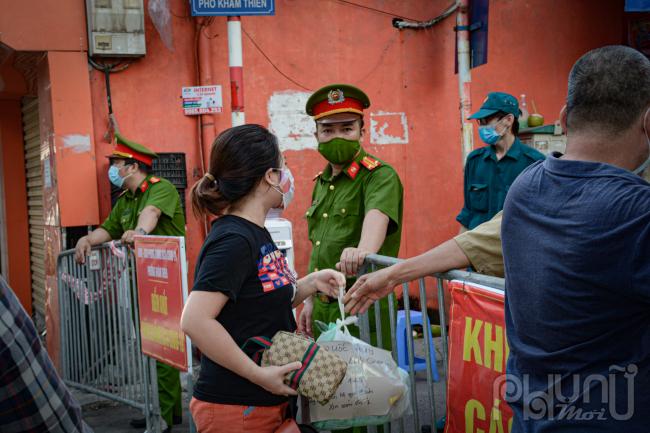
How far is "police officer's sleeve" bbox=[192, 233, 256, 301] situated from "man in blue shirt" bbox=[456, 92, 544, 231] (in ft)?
11.3

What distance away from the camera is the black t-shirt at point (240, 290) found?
2.27 meters

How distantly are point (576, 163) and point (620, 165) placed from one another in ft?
0.35

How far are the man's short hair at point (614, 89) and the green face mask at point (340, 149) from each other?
2.21 meters

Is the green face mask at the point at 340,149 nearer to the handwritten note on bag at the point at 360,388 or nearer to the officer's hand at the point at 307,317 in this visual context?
the officer's hand at the point at 307,317

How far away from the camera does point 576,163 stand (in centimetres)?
166

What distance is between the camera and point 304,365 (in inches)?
89.2

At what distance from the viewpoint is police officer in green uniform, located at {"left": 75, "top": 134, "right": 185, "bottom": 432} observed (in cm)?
535

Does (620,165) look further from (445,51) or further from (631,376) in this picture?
(445,51)

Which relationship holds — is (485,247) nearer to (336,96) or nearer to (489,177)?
(336,96)

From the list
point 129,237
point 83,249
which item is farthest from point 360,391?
point 83,249

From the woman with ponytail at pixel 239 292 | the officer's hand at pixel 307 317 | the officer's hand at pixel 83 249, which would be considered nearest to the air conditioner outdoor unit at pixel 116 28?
the officer's hand at pixel 83 249

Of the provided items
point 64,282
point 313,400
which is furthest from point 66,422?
point 64,282

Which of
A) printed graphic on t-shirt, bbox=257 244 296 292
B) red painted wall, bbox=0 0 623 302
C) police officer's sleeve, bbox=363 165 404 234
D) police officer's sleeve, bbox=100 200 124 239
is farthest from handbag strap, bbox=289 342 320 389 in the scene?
red painted wall, bbox=0 0 623 302

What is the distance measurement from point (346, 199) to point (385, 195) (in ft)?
0.99
